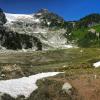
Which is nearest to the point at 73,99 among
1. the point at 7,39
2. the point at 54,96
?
the point at 54,96

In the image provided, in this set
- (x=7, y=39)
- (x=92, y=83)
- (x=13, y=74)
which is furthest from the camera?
(x=7, y=39)

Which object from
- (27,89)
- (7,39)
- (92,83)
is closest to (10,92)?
(27,89)

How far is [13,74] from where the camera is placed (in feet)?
234

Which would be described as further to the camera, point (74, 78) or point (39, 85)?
point (74, 78)

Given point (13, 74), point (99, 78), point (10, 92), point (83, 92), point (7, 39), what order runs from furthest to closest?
point (7, 39), point (13, 74), point (99, 78), point (83, 92), point (10, 92)

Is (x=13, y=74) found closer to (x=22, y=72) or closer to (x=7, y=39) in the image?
(x=22, y=72)

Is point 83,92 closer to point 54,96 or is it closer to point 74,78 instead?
point 54,96

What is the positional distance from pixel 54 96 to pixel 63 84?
4.12m

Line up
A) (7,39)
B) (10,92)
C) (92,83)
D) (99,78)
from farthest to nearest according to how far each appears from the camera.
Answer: (7,39)
(99,78)
(92,83)
(10,92)

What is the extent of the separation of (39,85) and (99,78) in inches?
441

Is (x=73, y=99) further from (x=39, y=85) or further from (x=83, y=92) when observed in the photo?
(x=39, y=85)

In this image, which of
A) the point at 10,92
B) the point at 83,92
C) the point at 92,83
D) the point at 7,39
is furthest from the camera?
the point at 7,39

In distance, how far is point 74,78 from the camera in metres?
63.9

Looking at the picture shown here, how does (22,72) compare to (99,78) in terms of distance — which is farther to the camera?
(22,72)
